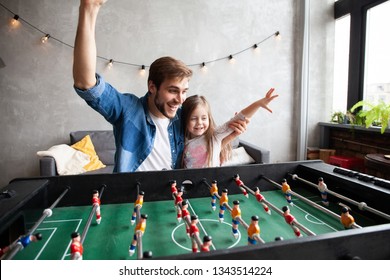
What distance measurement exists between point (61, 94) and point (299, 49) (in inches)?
135

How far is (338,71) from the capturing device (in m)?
4.13

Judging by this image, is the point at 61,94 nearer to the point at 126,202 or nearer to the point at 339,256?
the point at 126,202

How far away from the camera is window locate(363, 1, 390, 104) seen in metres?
3.35

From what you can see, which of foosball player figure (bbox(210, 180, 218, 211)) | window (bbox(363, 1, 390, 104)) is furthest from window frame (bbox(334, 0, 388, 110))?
foosball player figure (bbox(210, 180, 218, 211))

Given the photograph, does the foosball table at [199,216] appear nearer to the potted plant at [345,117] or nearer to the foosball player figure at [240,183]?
the foosball player figure at [240,183]

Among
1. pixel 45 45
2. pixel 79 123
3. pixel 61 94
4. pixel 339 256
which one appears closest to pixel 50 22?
pixel 45 45

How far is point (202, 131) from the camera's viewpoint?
166 cm

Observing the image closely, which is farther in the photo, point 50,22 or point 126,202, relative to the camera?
point 50,22

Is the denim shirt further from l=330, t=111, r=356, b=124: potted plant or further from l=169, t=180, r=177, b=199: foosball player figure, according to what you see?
l=330, t=111, r=356, b=124: potted plant

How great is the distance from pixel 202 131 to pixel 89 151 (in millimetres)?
2033

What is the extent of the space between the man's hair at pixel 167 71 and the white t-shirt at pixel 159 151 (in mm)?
208

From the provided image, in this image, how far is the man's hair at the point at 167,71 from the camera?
139cm

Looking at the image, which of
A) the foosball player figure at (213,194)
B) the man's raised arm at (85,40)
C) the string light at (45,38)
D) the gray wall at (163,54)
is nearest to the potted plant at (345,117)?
the gray wall at (163,54)

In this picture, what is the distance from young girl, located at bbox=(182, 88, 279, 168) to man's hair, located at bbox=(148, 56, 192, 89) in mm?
288
